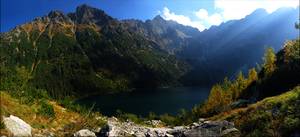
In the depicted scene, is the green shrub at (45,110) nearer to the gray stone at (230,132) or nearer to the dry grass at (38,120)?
the dry grass at (38,120)

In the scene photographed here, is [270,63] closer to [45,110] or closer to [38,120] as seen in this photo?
[45,110]

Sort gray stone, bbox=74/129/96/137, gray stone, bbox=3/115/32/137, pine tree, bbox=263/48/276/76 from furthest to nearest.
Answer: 1. pine tree, bbox=263/48/276/76
2. gray stone, bbox=74/129/96/137
3. gray stone, bbox=3/115/32/137

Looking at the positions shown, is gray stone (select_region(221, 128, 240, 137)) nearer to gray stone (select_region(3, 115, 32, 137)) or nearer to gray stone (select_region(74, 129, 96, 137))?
gray stone (select_region(74, 129, 96, 137))

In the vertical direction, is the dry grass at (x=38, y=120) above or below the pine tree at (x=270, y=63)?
below

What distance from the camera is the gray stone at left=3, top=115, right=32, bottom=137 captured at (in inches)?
715

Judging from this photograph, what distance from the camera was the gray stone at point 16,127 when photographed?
18.2m

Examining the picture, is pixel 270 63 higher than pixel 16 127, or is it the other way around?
pixel 270 63

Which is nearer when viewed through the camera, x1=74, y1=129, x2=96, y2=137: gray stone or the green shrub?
x1=74, y1=129, x2=96, y2=137: gray stone

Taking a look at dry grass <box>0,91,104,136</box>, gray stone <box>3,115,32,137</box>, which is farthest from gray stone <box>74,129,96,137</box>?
gray stone <box>3,115,32,137</box>

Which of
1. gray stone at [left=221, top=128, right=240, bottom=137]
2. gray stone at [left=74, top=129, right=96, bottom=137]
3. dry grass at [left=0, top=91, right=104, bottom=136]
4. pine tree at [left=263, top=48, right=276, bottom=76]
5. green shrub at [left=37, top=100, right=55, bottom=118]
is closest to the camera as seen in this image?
gray stone at [left=74, top=129, right=96, bottom=137]

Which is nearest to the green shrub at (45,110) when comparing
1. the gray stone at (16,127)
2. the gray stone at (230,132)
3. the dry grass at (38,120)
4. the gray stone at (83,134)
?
the dry grass at (38,120)

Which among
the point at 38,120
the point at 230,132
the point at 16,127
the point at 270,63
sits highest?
the point at 270,63

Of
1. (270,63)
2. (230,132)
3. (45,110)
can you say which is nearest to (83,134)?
(45,110)

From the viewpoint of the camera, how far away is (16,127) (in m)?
18.6
